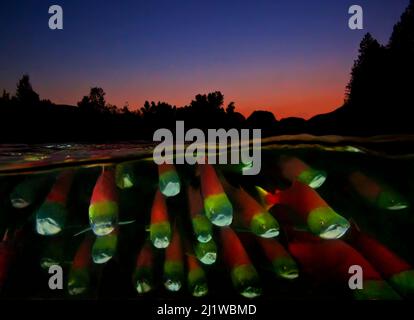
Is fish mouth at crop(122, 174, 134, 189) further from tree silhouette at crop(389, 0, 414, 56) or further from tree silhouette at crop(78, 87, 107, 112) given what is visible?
tree silhouette at crop(389, 0, 414, 56)

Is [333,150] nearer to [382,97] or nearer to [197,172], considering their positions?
[197,172]

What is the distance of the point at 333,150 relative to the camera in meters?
3.55

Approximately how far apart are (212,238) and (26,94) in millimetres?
3543

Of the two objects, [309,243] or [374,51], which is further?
[374,51]

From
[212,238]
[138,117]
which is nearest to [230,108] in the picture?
[138,117]

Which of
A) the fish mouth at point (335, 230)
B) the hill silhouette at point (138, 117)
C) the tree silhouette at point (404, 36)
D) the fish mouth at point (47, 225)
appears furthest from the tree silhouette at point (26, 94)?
the tree silhouette at point (404, 36)

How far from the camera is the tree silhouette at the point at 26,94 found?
401cm

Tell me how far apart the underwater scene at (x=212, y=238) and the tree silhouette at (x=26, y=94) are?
1869mm

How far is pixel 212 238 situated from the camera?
186cm

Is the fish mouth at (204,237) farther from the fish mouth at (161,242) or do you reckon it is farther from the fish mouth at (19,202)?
the fish mouth at (19,202)

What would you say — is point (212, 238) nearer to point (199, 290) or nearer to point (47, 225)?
point (199, 290)

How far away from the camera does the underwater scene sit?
1.71 meters

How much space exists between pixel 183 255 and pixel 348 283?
37.2 inches
